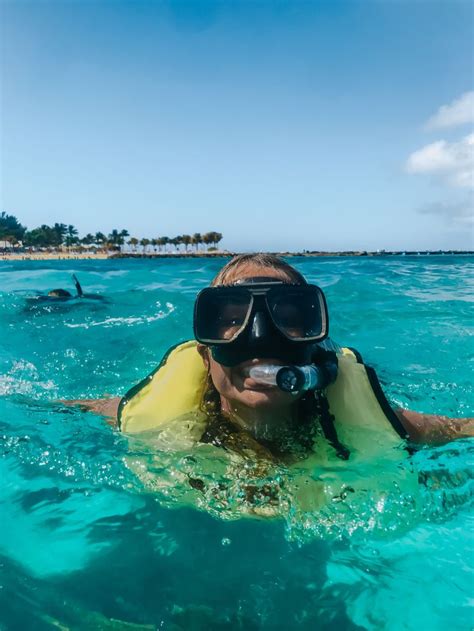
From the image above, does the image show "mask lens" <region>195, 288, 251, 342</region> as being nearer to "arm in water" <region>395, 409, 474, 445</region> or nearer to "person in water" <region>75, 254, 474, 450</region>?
"person in water" <region>75, 254, 474, 450</region>

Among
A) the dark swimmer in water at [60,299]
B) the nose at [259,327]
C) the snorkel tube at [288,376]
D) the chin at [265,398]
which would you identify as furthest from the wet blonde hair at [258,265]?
the dark swimmer in water at [60,299]

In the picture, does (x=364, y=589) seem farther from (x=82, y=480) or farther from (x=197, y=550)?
(x=82, y=480)

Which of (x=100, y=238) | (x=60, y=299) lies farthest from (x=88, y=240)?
(x=60, y=299)

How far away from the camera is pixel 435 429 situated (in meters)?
2.59

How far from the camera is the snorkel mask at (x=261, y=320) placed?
217 cm

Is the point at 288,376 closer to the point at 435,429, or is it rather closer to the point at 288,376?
the point at 288,376

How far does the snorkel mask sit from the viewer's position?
2168mm

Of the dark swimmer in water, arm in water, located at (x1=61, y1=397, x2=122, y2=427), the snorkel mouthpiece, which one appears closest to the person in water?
the snorkel mouthpiece

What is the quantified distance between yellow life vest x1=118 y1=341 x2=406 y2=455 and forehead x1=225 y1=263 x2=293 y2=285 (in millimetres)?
690

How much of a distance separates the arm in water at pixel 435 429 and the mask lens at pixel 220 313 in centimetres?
122

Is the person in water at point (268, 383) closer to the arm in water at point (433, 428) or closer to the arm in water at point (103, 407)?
the arm in water at point (433, 428)

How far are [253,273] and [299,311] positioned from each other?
361mm

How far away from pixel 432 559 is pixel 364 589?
38 cm

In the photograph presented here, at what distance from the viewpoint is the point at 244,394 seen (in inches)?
85.0
